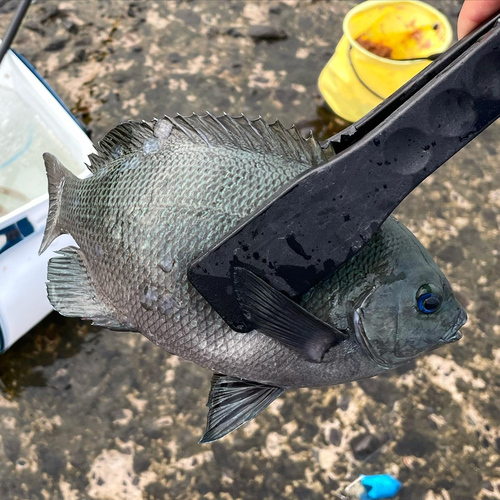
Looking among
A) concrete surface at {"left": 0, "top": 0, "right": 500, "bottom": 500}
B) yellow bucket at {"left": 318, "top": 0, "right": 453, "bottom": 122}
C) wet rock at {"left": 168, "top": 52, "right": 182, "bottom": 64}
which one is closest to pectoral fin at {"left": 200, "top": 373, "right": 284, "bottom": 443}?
concrete surface at {"left": 0, "top": 0, "right": 500, "bottom": 500}

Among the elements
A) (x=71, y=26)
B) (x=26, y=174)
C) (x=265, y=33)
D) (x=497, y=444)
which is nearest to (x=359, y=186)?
(x=497, y=444)

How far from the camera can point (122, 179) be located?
726 millimetres

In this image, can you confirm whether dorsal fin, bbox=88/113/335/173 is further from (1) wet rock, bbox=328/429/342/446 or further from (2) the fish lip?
(1) wet rock, bbox=328/429/342/446

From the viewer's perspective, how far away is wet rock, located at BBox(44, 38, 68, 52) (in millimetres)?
1764

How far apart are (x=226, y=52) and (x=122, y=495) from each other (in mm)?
1457

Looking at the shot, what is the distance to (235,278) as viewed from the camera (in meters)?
0.58

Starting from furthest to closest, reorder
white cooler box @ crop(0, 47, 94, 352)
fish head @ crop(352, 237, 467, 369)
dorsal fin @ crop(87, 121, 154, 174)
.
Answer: white cooler box @ crop(0, 47, 94, 352) < dorsal fin @ crop(87, 121, 154, 174) < fish head @ crop(352, 237, 467, 369)

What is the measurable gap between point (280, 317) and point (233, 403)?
221 millimetres

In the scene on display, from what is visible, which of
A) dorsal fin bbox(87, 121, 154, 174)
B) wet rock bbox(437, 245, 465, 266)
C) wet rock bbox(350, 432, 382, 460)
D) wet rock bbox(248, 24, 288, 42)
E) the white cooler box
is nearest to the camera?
dorsal fin bbox(87, 121, 154, 174)

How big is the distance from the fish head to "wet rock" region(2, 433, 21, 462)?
0.99 m

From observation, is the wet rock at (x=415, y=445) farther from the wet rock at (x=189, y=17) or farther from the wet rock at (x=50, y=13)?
the wet rock at (x=50, y=13)

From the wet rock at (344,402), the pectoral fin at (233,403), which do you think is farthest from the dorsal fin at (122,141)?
the wet rock at (344,402)

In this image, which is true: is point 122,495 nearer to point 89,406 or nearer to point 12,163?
point 89,406

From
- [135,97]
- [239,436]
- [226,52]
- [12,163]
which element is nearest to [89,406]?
[239,436]
